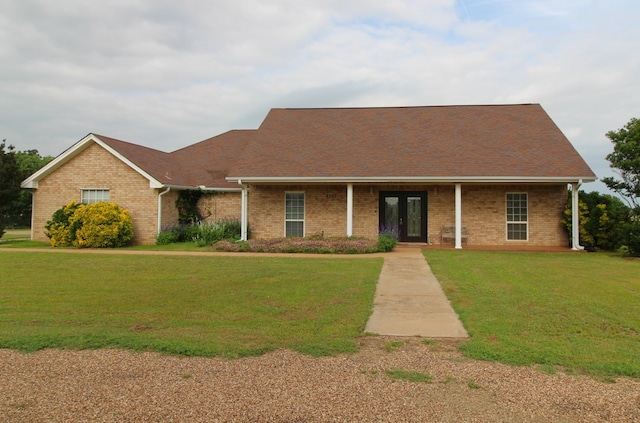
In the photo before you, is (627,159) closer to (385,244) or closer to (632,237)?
(632,237)

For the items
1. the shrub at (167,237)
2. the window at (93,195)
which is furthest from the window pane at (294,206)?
the window at (93,195)

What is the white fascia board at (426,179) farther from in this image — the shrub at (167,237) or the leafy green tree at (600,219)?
the shrub at (167,237)

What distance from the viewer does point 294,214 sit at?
2031 centimetres

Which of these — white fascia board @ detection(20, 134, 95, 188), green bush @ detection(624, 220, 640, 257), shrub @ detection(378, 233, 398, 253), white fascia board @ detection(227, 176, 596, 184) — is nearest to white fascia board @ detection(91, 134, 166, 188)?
white fascia board @ detection(20, 134, 95, 188)

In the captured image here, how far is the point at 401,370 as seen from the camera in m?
4.98

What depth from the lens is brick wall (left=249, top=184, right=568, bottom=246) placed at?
18.9 meters

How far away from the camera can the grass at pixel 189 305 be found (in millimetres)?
5887

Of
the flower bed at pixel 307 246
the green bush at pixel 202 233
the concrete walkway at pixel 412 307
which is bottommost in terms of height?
the concrete walkway at pixel 412 307

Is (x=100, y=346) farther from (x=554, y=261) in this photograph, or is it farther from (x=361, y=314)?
(x=554, y=261)

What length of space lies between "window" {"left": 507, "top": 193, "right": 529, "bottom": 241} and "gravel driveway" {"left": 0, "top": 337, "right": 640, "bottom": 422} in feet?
48.9

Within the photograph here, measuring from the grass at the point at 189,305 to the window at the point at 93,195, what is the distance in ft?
22.4

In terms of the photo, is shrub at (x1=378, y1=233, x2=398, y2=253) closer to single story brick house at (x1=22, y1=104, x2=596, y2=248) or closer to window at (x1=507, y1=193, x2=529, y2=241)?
single story brick house at (x1=22, y1=104, x2=596, y2=248)

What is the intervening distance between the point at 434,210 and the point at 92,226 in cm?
1336

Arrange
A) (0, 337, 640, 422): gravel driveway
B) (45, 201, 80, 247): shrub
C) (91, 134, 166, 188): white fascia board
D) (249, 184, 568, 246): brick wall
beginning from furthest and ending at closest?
1. (91, 134, 166, 188): white fascia board
2. (249, 184, 568, 246): brick wall
3. (45, 201, 80, 247): shrub
4. (0, 337, 640, 422): gravel driveway
